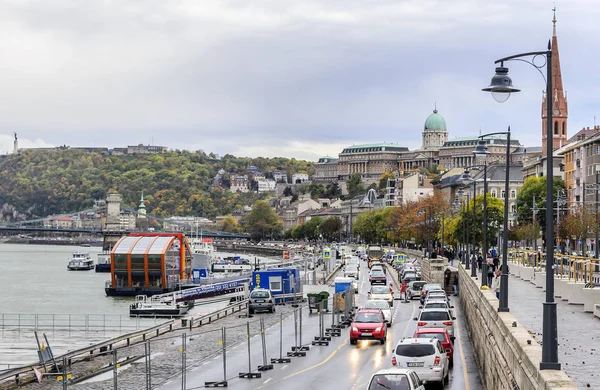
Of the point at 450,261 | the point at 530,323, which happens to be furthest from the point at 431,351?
the point at 450,261

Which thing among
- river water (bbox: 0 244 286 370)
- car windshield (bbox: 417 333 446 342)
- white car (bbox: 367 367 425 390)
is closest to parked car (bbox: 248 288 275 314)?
river water (bbox: 0 244 286 370)

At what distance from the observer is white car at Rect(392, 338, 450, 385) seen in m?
27.1

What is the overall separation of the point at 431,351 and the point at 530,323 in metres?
2.82

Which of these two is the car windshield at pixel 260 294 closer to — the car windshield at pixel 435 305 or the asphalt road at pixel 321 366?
the asphalt road at pixel 321 366

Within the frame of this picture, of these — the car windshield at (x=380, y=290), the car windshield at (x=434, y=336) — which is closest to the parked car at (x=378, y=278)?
the car windshield at (x=380, y=290)

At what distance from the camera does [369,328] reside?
40.2 metres

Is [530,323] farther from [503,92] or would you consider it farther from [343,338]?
[343,338]

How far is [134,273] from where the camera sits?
363 feet

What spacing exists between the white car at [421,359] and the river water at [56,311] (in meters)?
20.3

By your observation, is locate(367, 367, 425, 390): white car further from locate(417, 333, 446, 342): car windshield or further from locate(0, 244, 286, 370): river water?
locate(0, 244, 286, 370): river water

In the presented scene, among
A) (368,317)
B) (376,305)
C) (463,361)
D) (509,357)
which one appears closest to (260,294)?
(376,305)

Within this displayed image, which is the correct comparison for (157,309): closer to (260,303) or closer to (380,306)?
(260,303)

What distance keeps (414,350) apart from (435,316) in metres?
11.8

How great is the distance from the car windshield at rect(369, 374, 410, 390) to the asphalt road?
19.1 feet
